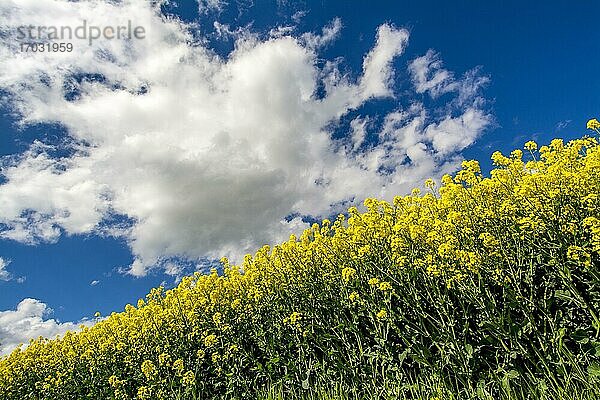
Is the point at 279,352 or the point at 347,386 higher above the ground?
the point at 279,352

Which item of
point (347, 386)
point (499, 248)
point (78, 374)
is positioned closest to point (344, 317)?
point (347, 386)

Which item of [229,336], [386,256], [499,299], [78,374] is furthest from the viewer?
[78,374]

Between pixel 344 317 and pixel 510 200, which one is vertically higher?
pixel 510 200

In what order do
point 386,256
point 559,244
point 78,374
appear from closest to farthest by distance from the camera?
point 559,244
point 386,256
point 78,374

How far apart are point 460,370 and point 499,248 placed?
1.22 meters

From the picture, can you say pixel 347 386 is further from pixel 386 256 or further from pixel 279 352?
pixel 386 256

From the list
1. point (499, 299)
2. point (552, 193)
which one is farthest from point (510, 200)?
point (499, 299)

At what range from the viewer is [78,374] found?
29.1 ft

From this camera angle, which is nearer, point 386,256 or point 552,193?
point 552,193

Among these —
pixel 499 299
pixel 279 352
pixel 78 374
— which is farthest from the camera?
pixel 78 374

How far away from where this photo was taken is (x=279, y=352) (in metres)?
6.25

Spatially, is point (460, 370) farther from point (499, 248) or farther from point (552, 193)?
point (552, 193)

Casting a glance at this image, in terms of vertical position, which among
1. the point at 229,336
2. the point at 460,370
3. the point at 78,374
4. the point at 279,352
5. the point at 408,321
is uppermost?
the point at 78,374

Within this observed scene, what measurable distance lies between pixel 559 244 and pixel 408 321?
1.57m
